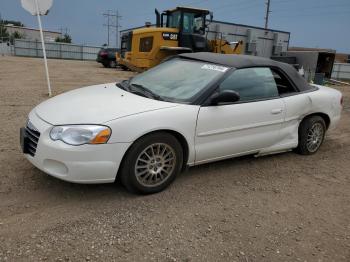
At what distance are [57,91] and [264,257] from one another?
8851mm

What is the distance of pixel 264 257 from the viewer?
275 cm

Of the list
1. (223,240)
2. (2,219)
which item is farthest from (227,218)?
(2,219)

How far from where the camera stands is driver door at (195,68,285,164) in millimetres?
3846

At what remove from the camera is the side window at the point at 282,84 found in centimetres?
465

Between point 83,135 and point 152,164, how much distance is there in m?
0.78

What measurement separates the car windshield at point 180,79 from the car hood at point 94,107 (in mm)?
274

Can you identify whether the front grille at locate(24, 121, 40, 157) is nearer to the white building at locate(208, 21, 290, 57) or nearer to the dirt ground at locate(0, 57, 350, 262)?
the dirt ground at locate(0, 57, 350, 262)

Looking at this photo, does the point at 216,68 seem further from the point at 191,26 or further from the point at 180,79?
the point at 191,26

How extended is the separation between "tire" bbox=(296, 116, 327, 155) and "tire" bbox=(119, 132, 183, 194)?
2.20 metres

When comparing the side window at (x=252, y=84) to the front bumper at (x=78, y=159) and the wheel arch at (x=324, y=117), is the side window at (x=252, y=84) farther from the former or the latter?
the front bumper at (x=78, y=159)

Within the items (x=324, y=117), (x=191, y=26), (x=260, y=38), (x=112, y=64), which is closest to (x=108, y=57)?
(x=112, y=64)

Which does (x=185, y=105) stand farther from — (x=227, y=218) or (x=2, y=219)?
(x=2, y=219)

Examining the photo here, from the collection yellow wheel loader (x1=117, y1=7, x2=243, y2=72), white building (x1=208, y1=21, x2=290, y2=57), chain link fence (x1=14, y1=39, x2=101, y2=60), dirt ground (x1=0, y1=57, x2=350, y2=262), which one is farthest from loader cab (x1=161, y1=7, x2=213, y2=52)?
chain link fence (x1=14, y1=39, x2=101, y2=60)

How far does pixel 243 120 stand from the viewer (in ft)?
13.4
